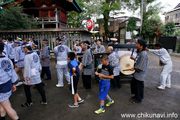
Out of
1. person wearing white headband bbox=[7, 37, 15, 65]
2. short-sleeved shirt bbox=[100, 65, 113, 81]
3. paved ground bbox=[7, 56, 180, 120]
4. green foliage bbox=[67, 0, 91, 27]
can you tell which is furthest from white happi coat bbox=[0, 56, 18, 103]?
green foliage bbox=[67, 0, 91, 27]

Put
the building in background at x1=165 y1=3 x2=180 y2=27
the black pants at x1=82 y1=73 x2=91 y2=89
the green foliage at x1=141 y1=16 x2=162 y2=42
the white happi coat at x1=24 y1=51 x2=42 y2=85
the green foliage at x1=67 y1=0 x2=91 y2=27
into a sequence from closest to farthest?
the white happi coat at x1=24 y1=51 x2=42 y2=85 → the black pants at x1=82 y1=73 x2=91 y2=89 → the green foliage at x1=141 y1=16 x2=162 y2=42 → the green foliage at x1=67 y1=0 x2=91 y2=27 → the building in background at x1=165 y1=3 x2=180 y2=27

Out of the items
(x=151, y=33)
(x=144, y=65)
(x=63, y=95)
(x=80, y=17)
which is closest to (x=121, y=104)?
(x=144, y=65)

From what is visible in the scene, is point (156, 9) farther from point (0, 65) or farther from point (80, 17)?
point (0, 65)

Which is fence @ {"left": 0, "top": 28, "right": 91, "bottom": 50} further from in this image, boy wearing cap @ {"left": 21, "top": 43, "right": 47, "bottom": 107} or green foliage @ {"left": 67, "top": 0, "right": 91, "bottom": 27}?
green foliage @ {"left": 67, "top": 0, "right": 91, "bottom": 27}

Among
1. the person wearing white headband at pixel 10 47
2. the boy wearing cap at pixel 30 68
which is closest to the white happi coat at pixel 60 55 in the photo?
the boy wearing cap at pixel 30 68

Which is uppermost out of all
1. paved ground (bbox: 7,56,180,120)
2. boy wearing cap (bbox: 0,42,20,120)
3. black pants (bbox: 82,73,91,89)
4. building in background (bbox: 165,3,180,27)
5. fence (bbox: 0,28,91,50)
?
building in background (bbox: 165,3,180,27)

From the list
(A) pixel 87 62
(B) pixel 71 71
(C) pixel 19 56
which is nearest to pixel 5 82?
(B) pixel 71 71

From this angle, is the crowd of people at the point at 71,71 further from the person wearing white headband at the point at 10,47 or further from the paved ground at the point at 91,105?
the paved ground at the point at 91,105

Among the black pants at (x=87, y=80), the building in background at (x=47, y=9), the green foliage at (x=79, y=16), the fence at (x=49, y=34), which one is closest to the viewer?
the black pants at (x=87, y=80)

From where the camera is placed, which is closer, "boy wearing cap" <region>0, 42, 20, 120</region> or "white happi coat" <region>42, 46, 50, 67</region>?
"boy wearing cap" <region>0, 42, 20, 120</region>

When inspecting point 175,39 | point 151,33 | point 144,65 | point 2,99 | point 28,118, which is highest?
point 151,33

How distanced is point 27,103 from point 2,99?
1201 millimetres

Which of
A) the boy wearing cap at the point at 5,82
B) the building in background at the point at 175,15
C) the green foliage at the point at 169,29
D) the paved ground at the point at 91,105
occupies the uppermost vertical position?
the building in background at the point at 175,15

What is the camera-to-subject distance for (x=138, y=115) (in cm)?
283
